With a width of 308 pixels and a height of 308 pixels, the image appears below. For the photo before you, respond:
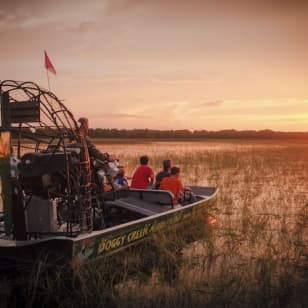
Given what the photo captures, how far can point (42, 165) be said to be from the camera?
5.38m

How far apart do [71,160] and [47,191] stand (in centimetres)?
46

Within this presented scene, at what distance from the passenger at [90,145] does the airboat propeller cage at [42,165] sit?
0.39m

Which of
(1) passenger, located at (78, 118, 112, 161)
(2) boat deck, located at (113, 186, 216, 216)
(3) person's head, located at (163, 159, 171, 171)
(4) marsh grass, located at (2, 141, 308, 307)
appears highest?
(1) passenger, located at (78, 118, 112, 161)

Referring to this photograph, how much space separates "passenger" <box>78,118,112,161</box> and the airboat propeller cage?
0.39 m

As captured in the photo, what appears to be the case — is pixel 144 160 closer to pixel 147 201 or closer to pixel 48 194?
pixel 147 201

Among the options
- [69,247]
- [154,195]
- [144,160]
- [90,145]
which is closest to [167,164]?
[144,160]

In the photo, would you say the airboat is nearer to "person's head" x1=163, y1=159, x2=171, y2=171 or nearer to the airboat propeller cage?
the airboat propeller cage

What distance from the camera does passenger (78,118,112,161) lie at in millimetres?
6398

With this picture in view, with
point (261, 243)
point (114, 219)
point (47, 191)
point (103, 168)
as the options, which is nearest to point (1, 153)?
point (47, 191)

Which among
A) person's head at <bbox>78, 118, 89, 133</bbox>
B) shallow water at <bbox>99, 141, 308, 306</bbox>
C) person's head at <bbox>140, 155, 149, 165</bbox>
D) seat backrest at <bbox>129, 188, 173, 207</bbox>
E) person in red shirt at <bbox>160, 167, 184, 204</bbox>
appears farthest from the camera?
person's head at <bbox>140, 155, 149, 165</bbox>

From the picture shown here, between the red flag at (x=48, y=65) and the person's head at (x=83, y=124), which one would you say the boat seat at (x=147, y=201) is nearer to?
the person's head at (x=83, y=124)

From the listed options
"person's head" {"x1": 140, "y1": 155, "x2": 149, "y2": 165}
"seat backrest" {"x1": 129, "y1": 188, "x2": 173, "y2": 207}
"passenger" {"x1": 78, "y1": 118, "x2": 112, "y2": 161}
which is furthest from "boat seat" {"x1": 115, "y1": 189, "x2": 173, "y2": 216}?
"passenger" {"x1": 78, "y1": 118, "x2": 112, "y2": 161}

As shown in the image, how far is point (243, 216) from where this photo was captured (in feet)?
30.2

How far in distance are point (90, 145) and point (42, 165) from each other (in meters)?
1.13
